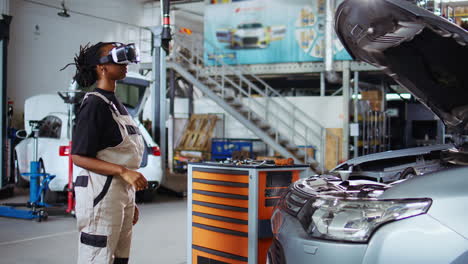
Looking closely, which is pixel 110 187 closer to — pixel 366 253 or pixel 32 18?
pixel 366 253

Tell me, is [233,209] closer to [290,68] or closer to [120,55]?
[120,55]

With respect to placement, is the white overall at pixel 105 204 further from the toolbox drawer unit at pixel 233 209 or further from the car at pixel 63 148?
the car at pixel 63 148

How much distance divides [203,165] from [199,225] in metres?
0.52

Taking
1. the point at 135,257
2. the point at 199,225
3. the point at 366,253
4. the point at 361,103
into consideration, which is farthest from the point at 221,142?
the point at 366,253

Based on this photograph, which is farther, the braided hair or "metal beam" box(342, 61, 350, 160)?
"metal beam" box(342, 61, 350, 160)

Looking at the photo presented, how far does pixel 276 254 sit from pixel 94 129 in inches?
44.5

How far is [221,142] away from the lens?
15.0 metres

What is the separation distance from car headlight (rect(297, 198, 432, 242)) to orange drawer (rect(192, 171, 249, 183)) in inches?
56.8

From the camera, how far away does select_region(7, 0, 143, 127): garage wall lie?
589 inches

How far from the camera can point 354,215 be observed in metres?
1.91

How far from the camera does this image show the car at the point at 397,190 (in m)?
1.75

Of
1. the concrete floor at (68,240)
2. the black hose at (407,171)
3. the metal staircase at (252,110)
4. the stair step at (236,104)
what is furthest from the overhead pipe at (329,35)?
the black hose at (407,171)

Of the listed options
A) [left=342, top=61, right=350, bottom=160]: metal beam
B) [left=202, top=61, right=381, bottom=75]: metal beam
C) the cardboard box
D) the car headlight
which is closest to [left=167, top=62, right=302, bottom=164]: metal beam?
[left=202, top=61, right=381, bottom=75]: metal beam

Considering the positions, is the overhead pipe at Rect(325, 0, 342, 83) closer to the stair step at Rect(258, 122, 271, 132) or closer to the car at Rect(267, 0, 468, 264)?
the stair step at Rect(258, 122, 271, 132)
